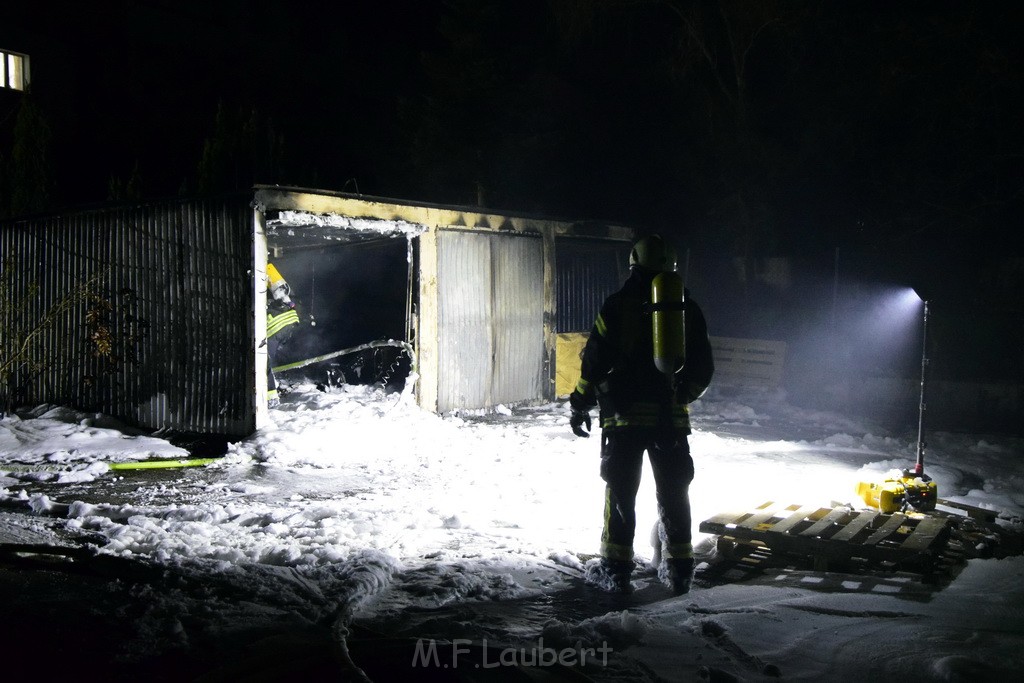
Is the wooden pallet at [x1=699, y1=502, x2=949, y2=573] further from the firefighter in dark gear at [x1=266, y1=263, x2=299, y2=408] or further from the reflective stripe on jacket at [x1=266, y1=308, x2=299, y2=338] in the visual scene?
the reflective stripe on jacket at [x1=266, y1=308, x2=299, y2=338]

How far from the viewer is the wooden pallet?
504 cm

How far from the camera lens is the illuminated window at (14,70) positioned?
22.4 metres

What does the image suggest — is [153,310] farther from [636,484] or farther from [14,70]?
[14,70]

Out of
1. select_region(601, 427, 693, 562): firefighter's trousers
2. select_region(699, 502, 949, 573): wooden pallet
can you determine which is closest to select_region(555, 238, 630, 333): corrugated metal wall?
select_region(699, 502, 949, 573): wooden pallet

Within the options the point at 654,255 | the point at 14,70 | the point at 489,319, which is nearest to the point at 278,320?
the point at 489,319

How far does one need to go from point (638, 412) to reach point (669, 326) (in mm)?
555

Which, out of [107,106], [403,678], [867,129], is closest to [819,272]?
[867,129]

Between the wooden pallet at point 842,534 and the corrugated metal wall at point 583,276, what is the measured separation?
8185 mm

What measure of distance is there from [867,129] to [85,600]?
48.4 feet

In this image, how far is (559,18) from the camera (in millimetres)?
17891

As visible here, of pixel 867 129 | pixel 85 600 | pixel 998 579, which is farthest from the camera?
pixel 867 129

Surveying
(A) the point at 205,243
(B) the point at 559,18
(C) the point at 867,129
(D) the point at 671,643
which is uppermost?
(B) the point at 559,18

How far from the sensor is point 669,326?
4641mm

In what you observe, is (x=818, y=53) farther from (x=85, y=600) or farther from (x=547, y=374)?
(x=85, y=600)
